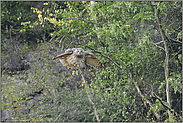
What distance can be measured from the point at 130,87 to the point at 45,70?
196cm

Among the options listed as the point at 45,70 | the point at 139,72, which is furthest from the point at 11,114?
the point at 139,72

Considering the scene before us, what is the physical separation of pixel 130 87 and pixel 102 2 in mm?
1610

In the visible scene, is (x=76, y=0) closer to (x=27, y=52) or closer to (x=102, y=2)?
(x=102, y=2)

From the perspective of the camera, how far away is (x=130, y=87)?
9.52 ft

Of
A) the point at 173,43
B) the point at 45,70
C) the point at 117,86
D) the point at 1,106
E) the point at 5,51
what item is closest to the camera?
the point at 173,43

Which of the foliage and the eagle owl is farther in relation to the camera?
the foliage

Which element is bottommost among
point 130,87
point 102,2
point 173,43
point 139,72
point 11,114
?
point 11,114

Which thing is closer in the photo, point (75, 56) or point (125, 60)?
point (75, 56)

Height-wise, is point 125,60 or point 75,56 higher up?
point 75,56

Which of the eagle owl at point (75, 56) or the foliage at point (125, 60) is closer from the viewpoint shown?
the eagle owl at point (75, 56)

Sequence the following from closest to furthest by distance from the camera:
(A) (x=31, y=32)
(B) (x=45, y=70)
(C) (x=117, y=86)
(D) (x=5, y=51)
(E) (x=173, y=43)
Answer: (E) (x=173, y=43) < (C) (x=117, y=86) < (B) (x=45, y=70) < (D) (x=5, y=51) < (A) (x=31, y=32)

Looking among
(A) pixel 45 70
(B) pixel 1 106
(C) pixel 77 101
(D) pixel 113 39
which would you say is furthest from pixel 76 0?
(B) pixel 1 106

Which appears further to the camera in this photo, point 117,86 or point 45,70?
point 45,70

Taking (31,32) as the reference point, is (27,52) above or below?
below
